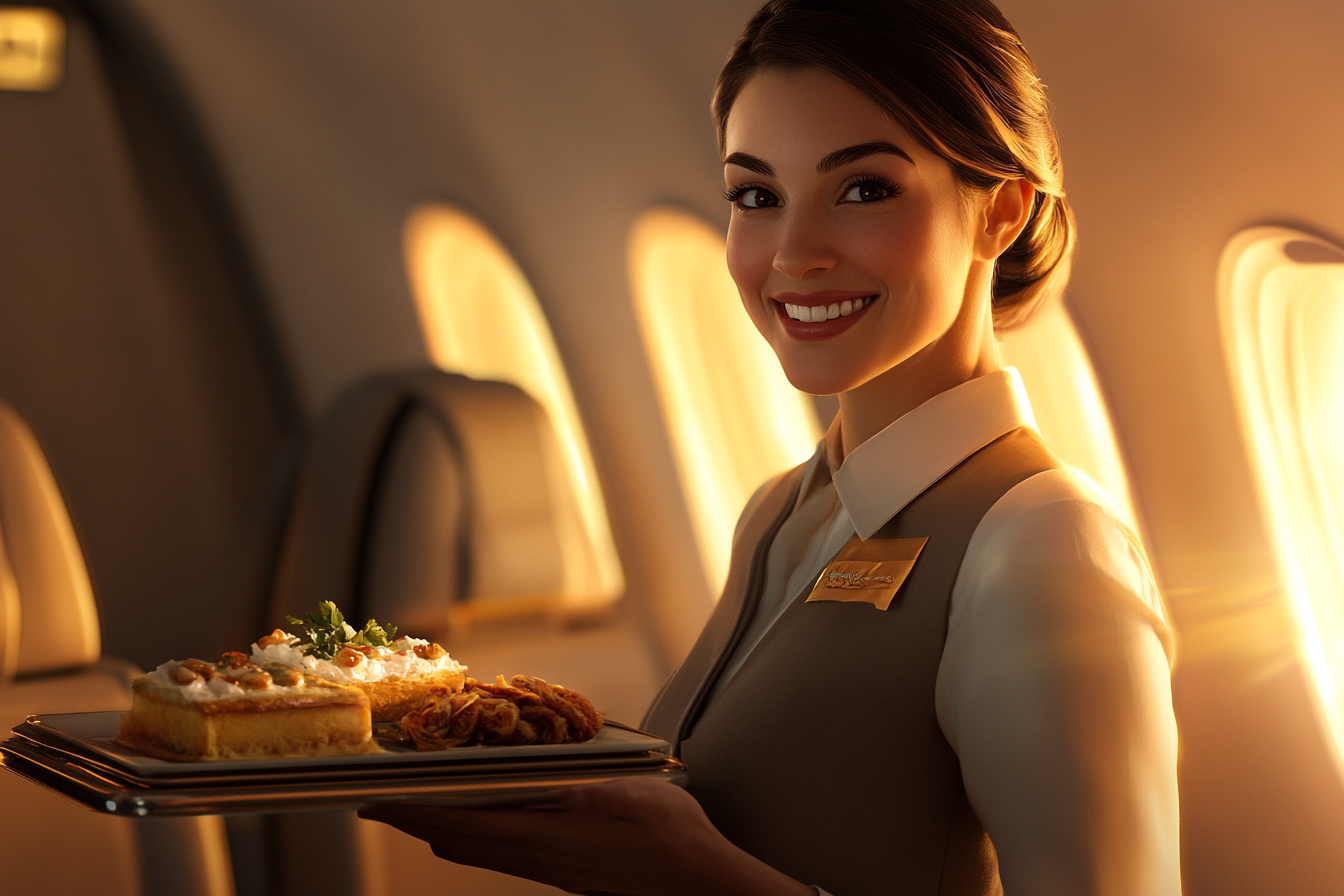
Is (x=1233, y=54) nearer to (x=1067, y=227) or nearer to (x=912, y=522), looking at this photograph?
(x=1067, y=227)

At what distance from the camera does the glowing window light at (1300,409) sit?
3.99ft

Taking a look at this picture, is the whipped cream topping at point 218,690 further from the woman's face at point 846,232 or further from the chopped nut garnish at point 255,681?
the woman's face at point 846,232

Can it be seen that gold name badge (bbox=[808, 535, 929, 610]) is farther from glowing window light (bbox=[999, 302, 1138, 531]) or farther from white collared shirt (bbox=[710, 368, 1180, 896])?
glowing window light (bbox=[999, 302, 1138, 531])

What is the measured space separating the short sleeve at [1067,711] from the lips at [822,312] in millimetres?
210

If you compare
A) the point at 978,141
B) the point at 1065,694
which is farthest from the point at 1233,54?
the point at 1065,694

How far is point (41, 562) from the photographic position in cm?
225

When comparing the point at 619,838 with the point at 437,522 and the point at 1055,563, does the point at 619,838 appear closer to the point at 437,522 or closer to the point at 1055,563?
the point at 1055,563

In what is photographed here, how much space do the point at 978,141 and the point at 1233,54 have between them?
48 cm

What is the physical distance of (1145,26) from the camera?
52.2 inches

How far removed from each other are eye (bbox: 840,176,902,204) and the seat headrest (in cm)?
185

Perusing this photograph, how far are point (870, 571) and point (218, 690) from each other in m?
0.48

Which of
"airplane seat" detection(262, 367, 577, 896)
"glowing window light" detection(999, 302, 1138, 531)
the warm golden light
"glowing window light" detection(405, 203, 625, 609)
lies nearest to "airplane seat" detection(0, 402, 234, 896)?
Result: "airplane seat" detection(262, 367, 577, 896)

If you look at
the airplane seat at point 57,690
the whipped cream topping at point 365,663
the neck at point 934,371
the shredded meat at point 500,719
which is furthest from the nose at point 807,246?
the airplane seat at point 57,690

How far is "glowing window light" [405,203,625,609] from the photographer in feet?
7.95
